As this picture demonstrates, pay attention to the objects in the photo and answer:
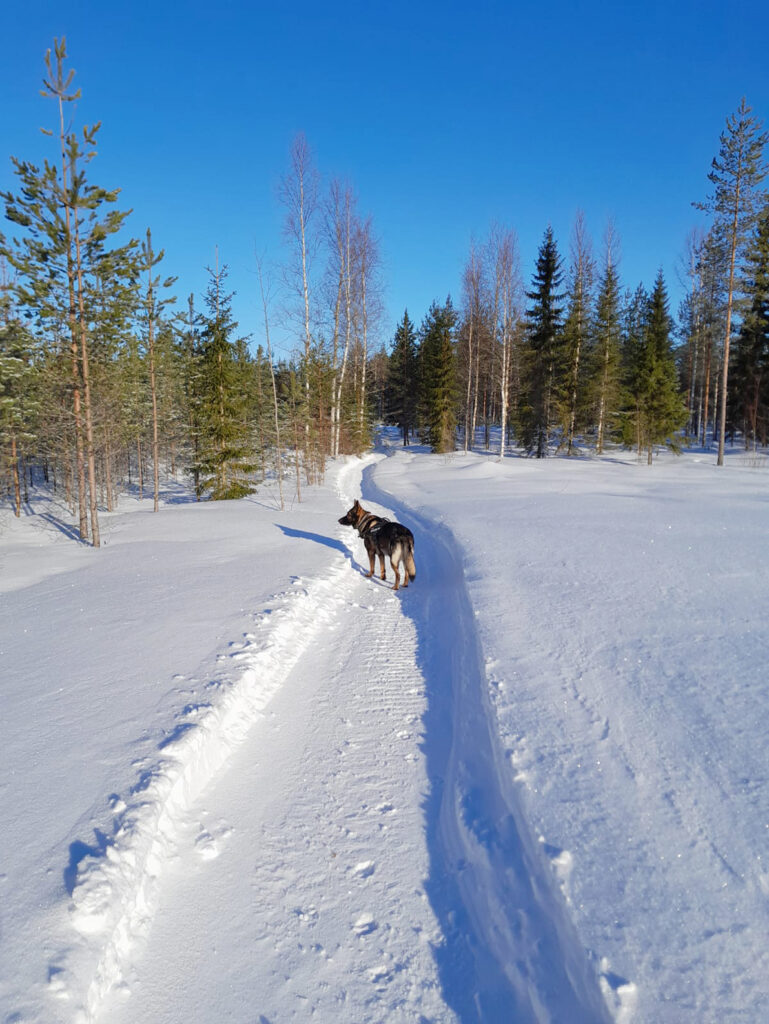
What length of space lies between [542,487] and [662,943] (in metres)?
16.6

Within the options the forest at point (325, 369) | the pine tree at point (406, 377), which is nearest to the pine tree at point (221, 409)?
the forest at point (325, 369)

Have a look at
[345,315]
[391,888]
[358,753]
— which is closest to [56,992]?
[391,888]

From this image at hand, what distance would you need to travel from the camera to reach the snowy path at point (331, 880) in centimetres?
236

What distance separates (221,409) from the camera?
811 inches

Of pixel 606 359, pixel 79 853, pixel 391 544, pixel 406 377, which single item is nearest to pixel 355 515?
pixel 391 544

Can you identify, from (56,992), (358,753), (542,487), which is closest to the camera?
(56,992)

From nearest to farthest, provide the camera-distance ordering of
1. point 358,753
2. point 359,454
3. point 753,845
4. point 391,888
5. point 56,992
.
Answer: point 56,992
point 753,845
point 391,888
point 358,753
point 359,454

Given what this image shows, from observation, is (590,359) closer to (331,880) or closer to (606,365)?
(606,365)

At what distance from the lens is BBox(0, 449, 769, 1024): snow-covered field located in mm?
2303

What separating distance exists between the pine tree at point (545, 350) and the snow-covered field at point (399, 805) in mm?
26769

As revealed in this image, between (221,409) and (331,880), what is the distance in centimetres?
2014

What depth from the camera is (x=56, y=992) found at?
2170 mm

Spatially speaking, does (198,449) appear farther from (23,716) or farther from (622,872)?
(622,872)

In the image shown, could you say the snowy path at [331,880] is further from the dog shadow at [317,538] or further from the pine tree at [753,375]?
the pine tree at [753,375]
